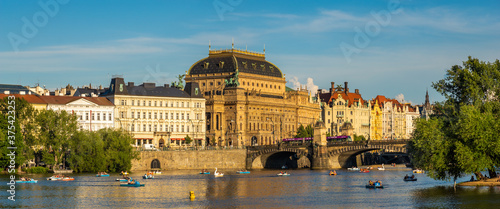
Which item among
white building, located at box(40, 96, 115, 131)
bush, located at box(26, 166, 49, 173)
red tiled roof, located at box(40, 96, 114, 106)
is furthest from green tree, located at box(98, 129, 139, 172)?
red tiled roof, located at box(40, 96, 114, 106)

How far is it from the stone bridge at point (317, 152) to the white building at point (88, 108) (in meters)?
31.4

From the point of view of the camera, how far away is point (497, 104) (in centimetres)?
9994

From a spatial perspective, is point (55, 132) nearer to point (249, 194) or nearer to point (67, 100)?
point (67, 100)

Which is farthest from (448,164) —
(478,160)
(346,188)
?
(346,188)

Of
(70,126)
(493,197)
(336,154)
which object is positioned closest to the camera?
(493,197)

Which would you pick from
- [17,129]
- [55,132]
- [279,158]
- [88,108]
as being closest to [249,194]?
[17,129]

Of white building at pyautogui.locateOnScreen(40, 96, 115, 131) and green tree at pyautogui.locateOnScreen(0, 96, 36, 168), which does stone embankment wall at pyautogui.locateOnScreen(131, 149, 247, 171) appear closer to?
white building at pyautogui.locateOnScreen(40, 96, 115, 131)

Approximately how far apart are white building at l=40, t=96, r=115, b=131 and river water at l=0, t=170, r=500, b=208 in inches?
1769

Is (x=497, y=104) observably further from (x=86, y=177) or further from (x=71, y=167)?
(x=71, y=167)

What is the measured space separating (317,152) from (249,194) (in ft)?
232

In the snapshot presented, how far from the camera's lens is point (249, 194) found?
106m

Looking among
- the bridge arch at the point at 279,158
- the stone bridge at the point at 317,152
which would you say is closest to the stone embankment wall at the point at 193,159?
the stone bridge at the point at 317,152

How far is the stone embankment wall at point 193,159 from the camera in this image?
165 m

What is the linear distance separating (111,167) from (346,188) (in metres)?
52.8
